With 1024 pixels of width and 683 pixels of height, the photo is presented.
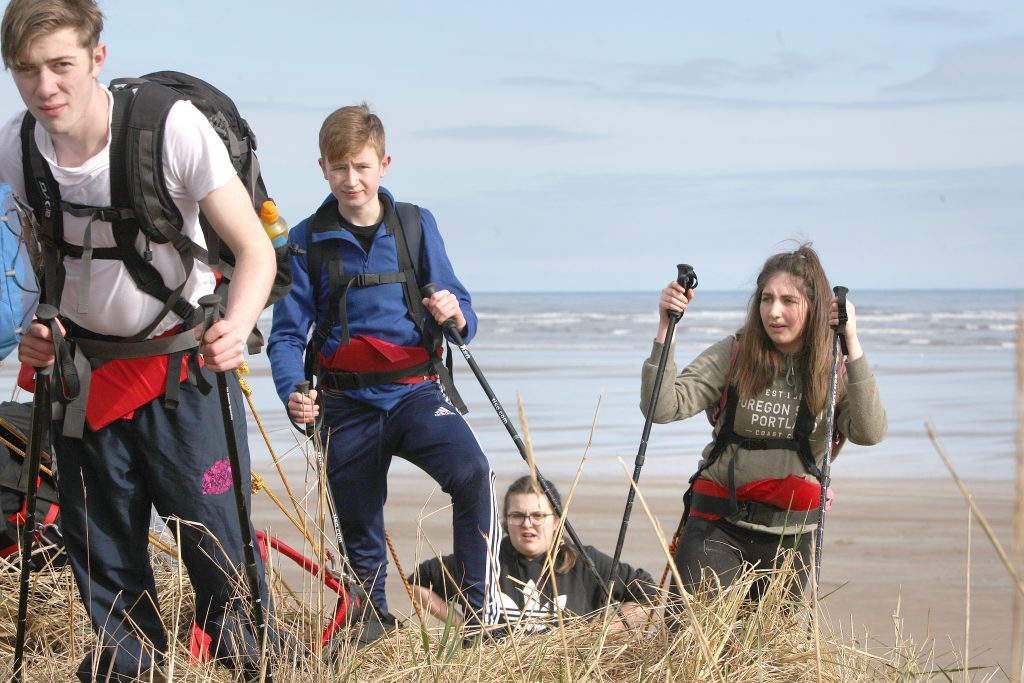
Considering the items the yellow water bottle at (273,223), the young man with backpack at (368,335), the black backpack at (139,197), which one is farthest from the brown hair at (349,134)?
the black backpack at (139,197)

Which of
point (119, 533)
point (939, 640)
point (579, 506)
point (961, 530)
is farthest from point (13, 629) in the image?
point (961, 530)

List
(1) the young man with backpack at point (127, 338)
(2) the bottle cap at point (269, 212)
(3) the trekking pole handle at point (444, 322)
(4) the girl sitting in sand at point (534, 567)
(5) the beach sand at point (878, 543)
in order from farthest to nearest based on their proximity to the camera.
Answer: (5) the beach sand at point (878, 543), (4) the girl sitting in sand at point (534, 567), (3) the trekking pole handle at point (444, 322), (2) the bottle cap at point (269, 212), (1) the young man with backpack at point (127, 338)

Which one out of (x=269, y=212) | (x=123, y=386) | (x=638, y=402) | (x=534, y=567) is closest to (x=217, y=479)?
(x=123, y=386)

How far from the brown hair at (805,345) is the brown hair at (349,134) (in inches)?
59.9

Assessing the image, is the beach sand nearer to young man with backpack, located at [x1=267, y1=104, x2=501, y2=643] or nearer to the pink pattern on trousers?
young man with backpack, located at [x1=267, y1=104, x2=501, y2=643]

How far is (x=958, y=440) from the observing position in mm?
11102

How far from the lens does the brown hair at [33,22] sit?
275 cm

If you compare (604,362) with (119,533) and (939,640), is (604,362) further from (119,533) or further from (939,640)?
(119,533)

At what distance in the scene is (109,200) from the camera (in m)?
2.97

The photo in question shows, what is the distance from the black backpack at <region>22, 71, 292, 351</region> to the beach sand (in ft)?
6.76

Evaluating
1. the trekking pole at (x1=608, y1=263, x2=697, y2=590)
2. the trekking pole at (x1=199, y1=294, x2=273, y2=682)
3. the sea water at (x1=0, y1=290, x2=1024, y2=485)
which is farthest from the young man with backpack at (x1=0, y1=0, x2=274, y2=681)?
the trekking pole at (x1=608, y1=263, x2=697, y2=590)

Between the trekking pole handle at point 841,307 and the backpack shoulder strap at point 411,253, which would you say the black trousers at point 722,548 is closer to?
the trekking pole handle at point 841,307

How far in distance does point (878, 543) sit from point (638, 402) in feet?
21.9

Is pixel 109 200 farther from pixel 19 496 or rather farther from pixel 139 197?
pixel 19 496
